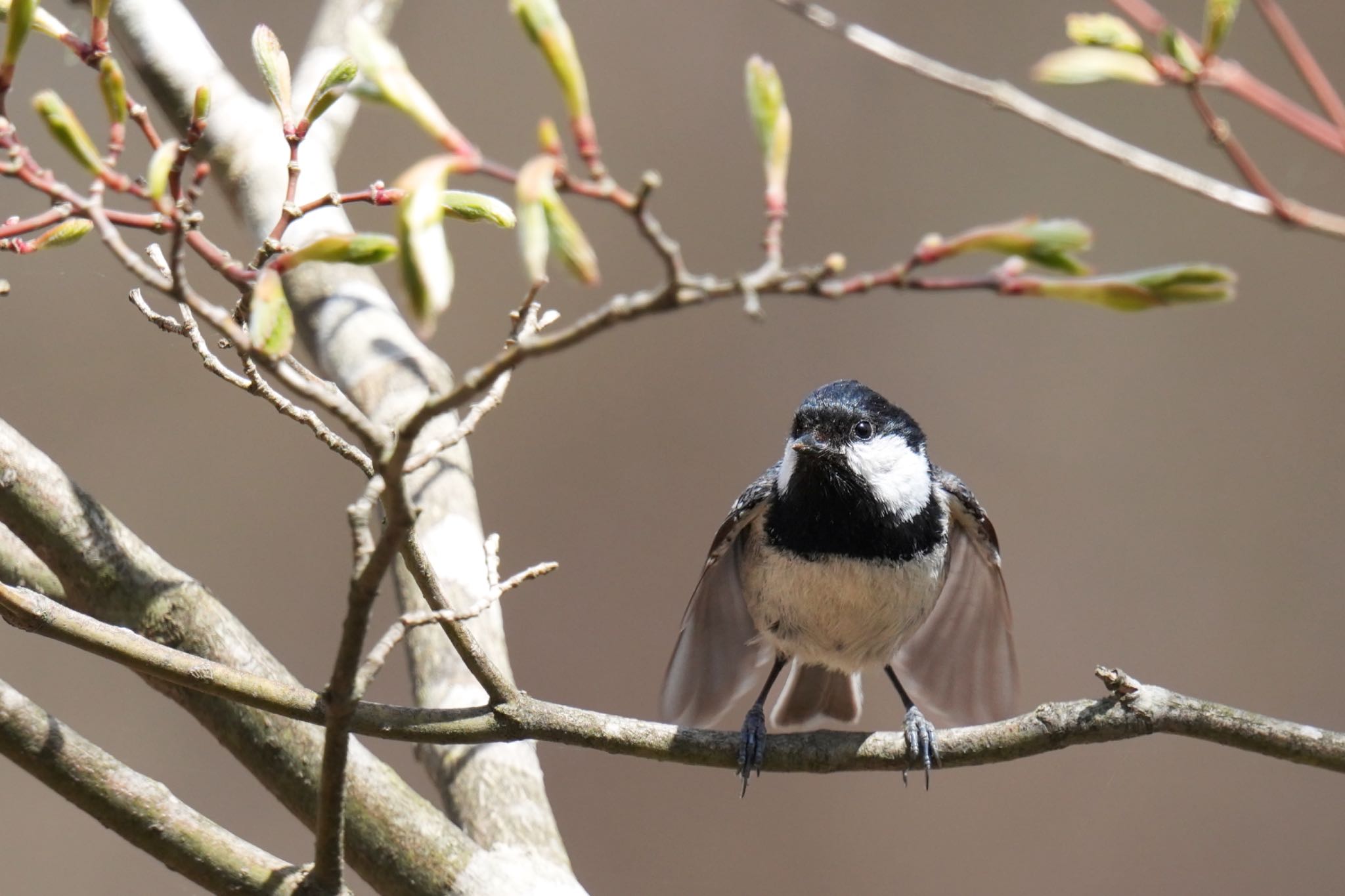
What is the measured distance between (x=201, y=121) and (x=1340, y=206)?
3.40 meters

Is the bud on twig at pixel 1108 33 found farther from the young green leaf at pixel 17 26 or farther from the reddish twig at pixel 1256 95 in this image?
the young green leaf at pixel 17 26

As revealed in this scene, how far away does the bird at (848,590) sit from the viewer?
195cm

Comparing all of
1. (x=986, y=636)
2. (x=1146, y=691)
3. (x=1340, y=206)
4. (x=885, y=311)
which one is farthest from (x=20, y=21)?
(x=1340, y=206)

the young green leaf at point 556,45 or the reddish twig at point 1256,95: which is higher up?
the reddish twig at point 1256,95

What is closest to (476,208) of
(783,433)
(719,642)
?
(719,642)

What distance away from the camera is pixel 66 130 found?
0.63 m

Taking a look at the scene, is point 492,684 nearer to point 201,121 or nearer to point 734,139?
point 201,121

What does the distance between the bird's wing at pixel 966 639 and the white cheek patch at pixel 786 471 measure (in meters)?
0.30

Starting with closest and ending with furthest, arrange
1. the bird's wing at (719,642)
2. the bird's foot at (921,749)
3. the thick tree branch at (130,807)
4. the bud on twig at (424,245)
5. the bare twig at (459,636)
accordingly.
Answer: the bud on twig at (424,245) → the bare twig at (459,636) → the thick tree branch at (130,807) → the bird's foot at (921,749) → the bird's wing at (719,642)

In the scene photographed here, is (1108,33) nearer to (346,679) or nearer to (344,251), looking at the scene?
(344,251)

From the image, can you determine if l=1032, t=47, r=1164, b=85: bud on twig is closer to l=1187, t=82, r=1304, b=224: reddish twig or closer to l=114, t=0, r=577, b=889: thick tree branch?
l=1187, t=82, r=1304, b=224: reddish twig

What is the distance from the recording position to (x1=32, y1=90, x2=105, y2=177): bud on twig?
0.62 meters

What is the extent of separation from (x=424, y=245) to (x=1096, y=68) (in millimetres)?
418

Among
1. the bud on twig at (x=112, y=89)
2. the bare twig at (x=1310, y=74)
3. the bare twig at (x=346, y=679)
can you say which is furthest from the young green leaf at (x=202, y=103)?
the bare twig at (x=1310, y=74)
